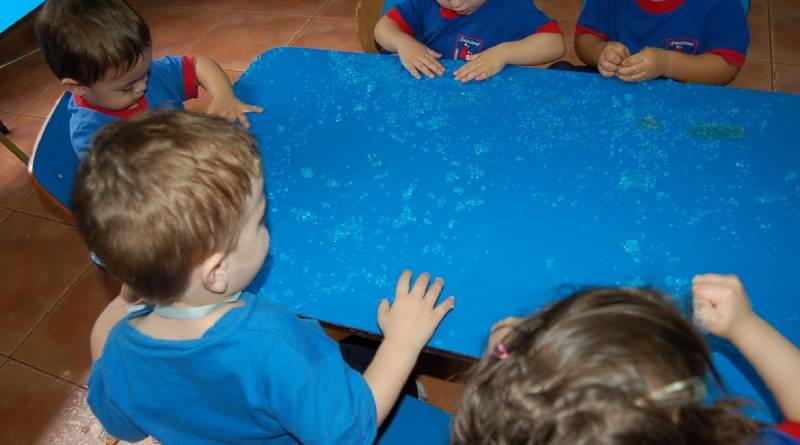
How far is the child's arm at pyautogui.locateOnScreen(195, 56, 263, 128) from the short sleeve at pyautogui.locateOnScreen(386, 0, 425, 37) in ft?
1.44

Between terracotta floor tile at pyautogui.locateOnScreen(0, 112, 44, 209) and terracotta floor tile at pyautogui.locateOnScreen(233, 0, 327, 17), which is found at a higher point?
terracotta floor tile at pyautogui.locateOnScreen(233, 0, 327, 17)

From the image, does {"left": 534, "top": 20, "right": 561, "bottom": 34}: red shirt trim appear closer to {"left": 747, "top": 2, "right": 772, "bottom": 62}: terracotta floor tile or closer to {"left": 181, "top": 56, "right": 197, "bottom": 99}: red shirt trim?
{"left": 181, "top": 56, "right": 197, "bottom": 99}: red shirt trim

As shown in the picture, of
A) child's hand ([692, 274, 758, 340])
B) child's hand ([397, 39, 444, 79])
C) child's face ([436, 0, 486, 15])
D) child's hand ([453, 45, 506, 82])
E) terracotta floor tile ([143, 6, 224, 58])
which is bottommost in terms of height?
terracotta floor tile ([143, 6, 224, 58])

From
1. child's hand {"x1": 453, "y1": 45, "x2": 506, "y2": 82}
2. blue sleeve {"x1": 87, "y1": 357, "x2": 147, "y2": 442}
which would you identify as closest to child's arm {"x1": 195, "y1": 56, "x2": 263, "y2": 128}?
child's hand {"x1": 453, "y1": 45, "x2": 506, "y2": 82}

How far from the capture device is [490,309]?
2.25 ft

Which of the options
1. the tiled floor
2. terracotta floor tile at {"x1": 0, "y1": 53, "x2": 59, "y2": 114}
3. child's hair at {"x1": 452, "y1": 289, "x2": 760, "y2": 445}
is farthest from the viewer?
terracotta floor tile at {"x1": 0, "y1": 53, "x2": 59, "y2": 114}

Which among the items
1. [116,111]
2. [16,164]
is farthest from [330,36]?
[116,111]

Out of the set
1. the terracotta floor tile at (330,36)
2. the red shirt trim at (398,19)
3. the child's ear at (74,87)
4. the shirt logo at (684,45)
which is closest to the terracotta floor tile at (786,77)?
the shirt logo at (684,45)

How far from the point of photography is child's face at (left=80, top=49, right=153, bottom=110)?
102 centimetres

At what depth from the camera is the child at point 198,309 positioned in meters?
0.55

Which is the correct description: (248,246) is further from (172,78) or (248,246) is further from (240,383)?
(172,78)

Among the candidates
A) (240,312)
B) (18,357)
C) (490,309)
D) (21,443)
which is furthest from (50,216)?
(490,309)

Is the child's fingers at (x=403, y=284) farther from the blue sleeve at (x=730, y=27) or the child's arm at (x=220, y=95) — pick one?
the blue sleeve at (x=730, y=27)

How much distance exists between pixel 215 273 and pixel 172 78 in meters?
0.83
